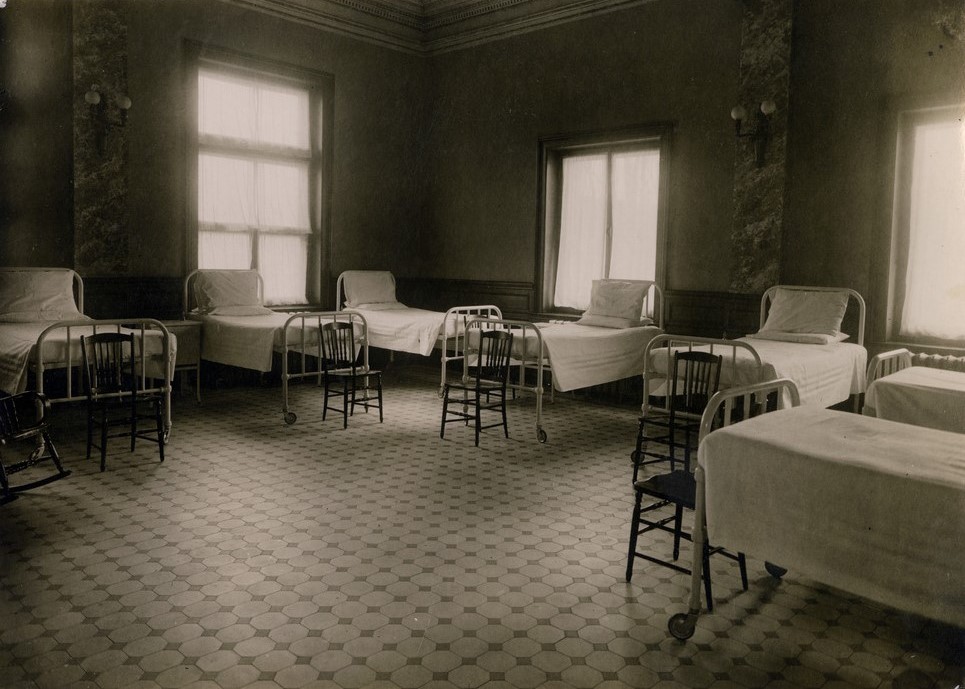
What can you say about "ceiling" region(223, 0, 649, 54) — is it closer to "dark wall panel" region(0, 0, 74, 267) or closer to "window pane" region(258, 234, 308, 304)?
"dark wall panel" region(0, 0, 74, 267)

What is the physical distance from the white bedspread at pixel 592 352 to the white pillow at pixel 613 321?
0.31ft

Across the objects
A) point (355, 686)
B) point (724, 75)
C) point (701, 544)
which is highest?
point (724, 75)

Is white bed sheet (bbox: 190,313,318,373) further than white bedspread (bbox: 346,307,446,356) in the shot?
No

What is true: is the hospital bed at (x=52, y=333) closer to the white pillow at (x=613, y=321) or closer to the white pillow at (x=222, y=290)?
the white pillow at (x=222, y=290)

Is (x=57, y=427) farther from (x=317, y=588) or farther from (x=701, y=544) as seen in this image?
(x=701, y=544)

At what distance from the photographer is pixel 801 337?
6031 mm

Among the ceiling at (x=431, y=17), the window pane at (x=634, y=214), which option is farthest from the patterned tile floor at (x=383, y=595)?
the ceiling at (x=431, y=17)

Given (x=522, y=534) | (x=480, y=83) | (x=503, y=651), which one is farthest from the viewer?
(x=480, y=83)

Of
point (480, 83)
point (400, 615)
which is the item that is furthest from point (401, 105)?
point (400, 615)

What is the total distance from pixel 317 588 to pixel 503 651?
916 mm

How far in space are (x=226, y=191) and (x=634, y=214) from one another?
171 inches

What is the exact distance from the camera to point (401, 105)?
9.79 m

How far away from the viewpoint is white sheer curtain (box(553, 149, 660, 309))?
797 cm

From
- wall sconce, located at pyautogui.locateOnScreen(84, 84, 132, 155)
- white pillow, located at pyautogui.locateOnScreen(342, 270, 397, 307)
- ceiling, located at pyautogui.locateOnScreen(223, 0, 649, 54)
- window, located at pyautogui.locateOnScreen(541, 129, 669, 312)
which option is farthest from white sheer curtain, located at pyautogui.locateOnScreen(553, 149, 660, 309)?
wall sconce, located at pyautogui.locateOnScreen(84, 84, 132, 155)
